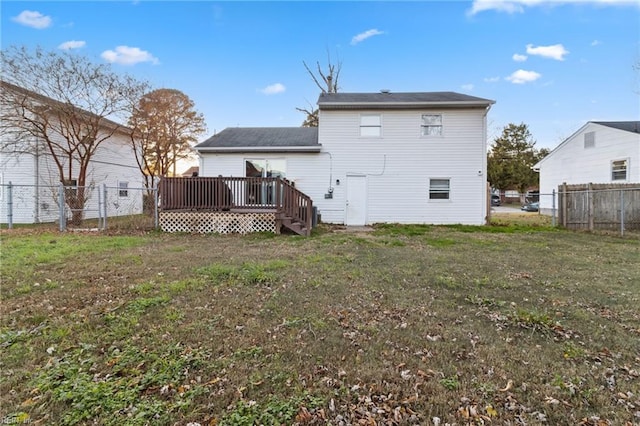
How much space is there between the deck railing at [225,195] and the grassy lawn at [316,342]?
4.37 m

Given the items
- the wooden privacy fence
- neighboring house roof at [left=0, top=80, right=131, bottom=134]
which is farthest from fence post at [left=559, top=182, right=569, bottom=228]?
neighboring house roof at [left=0, top=80, right=131, bottom=134]

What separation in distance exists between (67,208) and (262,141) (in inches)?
312

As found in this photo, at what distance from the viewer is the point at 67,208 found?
12.3 m

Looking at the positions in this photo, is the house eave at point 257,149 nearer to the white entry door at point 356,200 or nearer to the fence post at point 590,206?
the white entry door at point 356,200

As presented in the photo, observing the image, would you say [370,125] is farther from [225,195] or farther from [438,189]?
[225,195]

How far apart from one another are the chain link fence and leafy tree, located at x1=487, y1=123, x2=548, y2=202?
Answer: 3340 centimetres

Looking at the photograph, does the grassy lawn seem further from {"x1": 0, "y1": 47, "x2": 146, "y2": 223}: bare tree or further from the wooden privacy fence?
{"x1": 0, "y1": 47, "x2": 146, "y2": 223}: bare tree

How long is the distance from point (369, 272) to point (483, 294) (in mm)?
1799

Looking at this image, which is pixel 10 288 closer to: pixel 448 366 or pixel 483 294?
pixel 448 366

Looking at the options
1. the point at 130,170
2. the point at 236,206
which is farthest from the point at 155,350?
the point at 130,170

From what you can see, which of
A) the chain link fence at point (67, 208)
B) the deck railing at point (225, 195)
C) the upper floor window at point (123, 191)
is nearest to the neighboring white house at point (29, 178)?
the chain link fence at point (67, 208)

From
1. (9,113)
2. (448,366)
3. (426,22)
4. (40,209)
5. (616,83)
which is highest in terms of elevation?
(426,22)

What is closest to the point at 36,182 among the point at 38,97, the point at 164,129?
the point at 38,97

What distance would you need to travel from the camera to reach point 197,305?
3.93m
